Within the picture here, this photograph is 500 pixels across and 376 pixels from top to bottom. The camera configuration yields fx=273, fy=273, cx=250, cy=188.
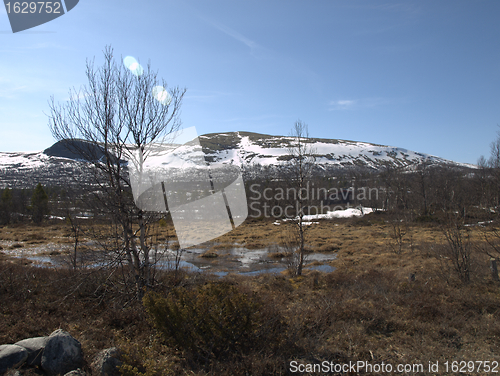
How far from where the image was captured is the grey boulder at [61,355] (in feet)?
14.7

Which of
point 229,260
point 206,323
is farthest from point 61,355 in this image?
point 229,260

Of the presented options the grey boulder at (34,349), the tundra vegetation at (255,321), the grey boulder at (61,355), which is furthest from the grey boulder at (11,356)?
the tundra vegetation at (255,321)

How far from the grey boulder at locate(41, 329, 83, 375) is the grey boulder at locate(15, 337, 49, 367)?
14 cm

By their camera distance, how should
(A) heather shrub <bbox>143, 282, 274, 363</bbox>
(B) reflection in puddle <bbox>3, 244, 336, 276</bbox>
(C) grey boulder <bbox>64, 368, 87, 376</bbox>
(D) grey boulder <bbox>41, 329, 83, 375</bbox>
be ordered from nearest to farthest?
(C) grey boulder <bbox>64, 368, 87, 376</bbox> < (D) grey boulder <bbox>41, 329, 83, 375</bbox> < (A) heather shrub <bbox>143, 282, 274, 363</bbox> < (B) reflection in puddle <bbox>3, 244, 336, 276</bbox>

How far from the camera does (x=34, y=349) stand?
15.3ft

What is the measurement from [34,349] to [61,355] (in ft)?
1.72

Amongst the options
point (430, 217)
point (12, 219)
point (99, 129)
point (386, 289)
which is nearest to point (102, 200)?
point (99, 129)

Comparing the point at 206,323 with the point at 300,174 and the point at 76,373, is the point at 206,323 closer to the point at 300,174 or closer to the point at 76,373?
the point at 76,373

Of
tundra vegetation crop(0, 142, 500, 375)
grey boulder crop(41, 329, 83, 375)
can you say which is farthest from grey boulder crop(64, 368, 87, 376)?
tundra vegetation crop(0, 142, 500, 375)

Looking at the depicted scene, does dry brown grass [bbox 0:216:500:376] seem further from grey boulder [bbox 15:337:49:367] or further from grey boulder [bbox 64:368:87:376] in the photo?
grey boulder [bbox 15:337:49:367]

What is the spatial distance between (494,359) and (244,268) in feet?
54.3

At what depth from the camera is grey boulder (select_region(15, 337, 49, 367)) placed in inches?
178

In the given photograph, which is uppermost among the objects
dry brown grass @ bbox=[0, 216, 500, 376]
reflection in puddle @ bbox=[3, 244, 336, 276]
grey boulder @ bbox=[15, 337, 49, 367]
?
grey boulder @ bbox=[15, 337, 49, 367]

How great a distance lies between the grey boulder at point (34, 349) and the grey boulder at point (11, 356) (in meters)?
0.12
